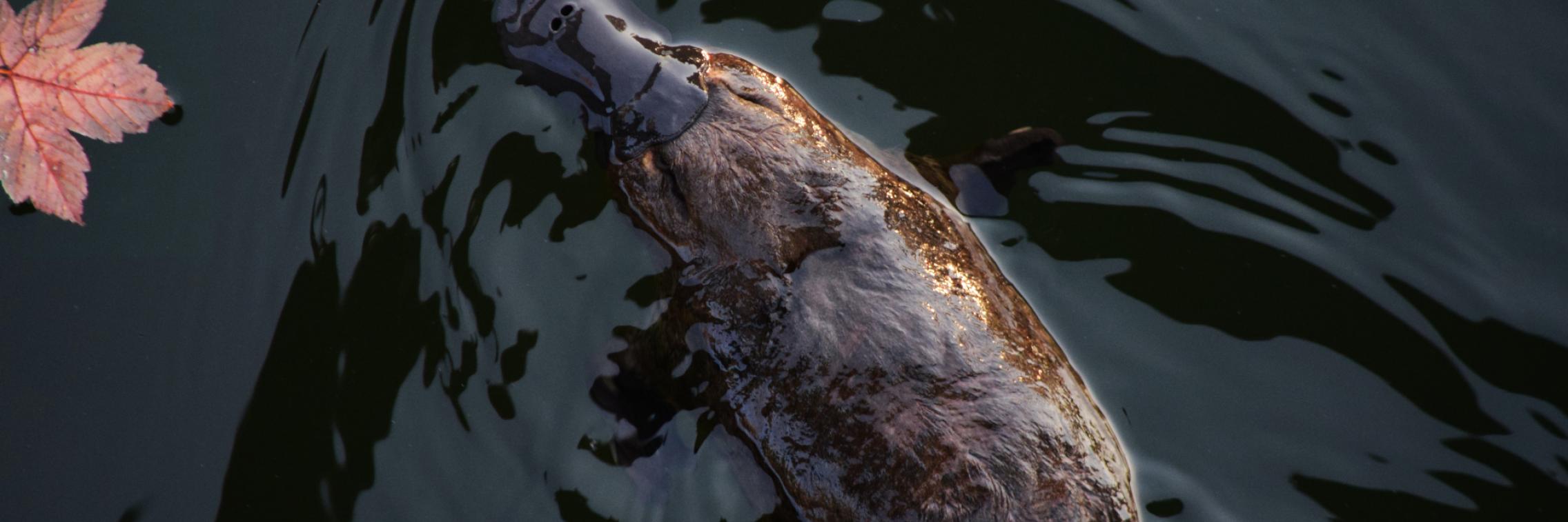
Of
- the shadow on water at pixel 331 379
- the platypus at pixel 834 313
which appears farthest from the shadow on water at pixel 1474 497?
the shadow on water at pixel 331 379

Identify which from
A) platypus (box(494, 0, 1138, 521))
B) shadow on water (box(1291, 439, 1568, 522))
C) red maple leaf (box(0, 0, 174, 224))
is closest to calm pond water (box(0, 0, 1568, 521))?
shadow on water (box(1291, 439, 1568, 522))

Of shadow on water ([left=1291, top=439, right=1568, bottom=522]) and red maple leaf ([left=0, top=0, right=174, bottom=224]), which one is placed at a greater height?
red maple leaf ([left=0, top=0, right=174, bottom=224])

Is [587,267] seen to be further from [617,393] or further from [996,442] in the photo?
[996,442]

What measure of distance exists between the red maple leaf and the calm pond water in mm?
153

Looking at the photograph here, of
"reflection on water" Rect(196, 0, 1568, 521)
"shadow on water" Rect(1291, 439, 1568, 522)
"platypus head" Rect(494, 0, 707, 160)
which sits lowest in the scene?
"shadow on water" Rect(1291, 439, 1568, 522)

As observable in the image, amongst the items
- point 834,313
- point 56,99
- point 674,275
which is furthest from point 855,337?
point 56,99

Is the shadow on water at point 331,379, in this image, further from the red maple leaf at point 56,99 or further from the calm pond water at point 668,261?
the red maple leaf at point 56,99

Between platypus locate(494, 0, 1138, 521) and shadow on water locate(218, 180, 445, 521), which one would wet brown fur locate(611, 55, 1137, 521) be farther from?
shadow on water locate(218, 180, 445, 521)

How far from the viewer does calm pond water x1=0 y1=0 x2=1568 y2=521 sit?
3568 millimetres

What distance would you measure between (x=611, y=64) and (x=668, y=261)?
739 mm

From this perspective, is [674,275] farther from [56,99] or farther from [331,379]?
[56,99]

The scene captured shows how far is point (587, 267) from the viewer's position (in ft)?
12.6

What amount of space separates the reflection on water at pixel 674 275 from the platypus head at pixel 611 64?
161mm

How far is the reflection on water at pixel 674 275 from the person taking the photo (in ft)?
11.6
